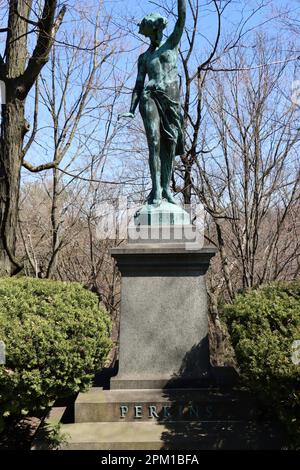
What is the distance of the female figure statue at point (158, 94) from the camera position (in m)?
5.39

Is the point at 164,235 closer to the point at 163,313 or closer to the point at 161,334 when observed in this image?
the point at 163,313

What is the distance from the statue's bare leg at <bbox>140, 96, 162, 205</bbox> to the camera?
5391 mm

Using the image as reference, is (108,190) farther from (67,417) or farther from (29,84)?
(67,417)

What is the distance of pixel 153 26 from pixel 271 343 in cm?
428

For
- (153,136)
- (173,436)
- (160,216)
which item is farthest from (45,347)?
(153,136)

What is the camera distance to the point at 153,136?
17.7 ft

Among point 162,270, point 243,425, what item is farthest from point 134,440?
point 162,270

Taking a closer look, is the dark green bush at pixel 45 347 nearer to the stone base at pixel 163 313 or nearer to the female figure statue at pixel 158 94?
the stone base at pixel 163 313

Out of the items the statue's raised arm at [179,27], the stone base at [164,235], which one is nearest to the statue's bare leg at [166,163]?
the stone base at [164,235]

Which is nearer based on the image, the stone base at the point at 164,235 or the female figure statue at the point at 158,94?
the stone base at the point at 164,235

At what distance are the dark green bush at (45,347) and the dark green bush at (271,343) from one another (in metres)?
1.42

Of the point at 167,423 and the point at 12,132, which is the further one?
the point at 12,132

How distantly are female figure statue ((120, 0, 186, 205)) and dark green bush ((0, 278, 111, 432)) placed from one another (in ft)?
6.46

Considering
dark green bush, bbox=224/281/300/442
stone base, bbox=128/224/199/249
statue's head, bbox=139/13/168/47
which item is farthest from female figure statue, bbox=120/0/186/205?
dark green bush, bbox=224/281/300/442
